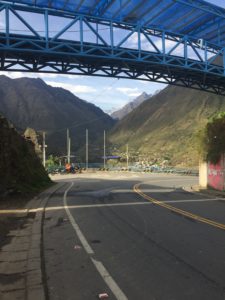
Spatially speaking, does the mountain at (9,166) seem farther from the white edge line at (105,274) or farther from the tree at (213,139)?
the tree at (213,139)

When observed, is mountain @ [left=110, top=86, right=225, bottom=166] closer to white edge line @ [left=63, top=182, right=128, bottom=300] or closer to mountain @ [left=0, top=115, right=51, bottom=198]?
mountain @ [left=0, top=115, right=51, bottom=198]

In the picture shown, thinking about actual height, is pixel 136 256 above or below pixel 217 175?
below

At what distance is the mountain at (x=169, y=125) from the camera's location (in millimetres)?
110094

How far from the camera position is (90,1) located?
30125 millimetres

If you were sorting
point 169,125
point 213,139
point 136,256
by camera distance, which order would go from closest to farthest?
1. point 136,256
2. point 213,139
3. point 169,125

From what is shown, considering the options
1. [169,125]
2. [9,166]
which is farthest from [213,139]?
[169,125]

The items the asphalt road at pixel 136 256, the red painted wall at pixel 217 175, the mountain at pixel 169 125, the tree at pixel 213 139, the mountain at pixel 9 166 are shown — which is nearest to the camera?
the asphalt road at pixel 136 256

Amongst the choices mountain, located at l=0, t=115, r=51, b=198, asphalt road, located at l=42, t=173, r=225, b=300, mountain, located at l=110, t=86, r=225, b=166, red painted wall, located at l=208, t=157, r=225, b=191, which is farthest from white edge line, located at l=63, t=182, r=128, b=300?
mountain, located at l=110, t=86, r=225, b=166

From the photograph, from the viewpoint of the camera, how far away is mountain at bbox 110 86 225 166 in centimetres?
11009

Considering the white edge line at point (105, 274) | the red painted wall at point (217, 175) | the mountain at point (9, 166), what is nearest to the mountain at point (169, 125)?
the red painted wall at point (217, 175)

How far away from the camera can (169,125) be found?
131625mm

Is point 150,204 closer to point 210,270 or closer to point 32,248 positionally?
point 32,248

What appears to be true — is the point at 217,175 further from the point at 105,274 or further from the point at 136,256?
the point at 105,274

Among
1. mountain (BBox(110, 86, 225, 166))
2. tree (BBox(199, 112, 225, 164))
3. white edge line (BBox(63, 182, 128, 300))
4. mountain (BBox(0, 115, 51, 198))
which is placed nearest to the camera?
white edge line (BBox(63, 182, 128, 300))
